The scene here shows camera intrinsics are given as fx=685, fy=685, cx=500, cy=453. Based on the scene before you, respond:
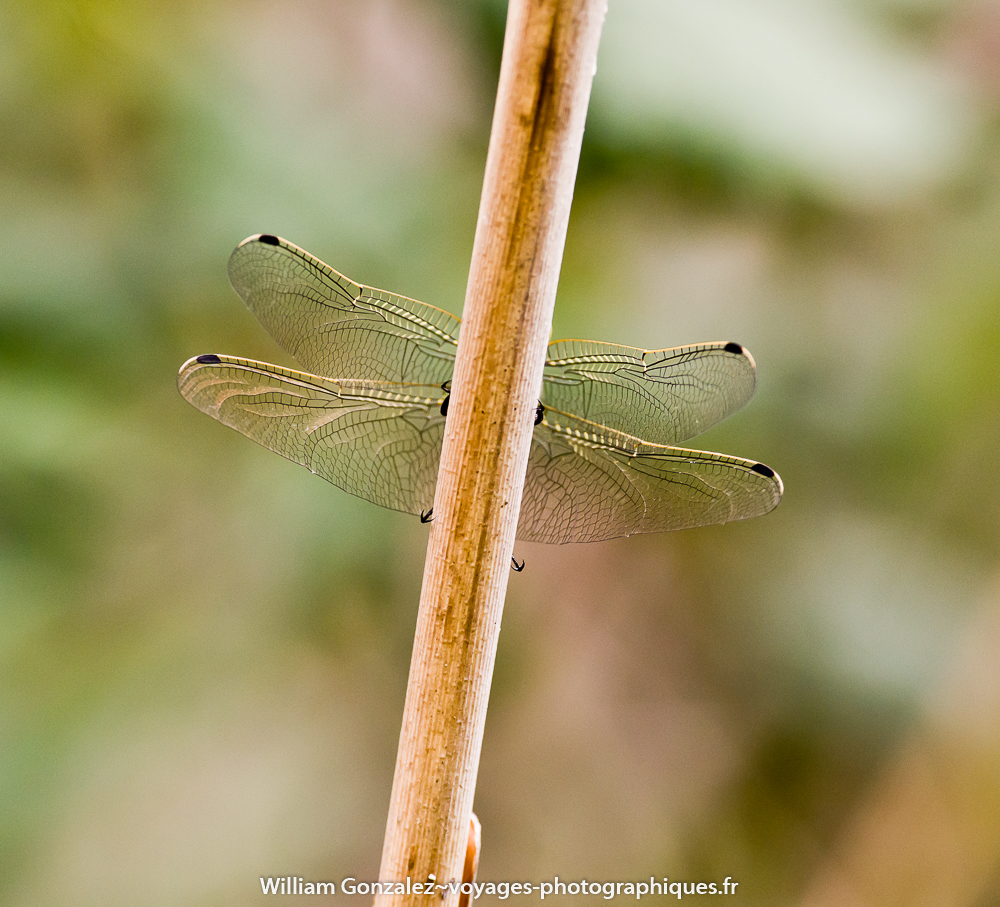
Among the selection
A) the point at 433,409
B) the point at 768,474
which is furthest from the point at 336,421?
the point at 768,474

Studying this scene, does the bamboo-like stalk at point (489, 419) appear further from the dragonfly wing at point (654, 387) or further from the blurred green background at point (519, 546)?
the blurred green background at point (519, 546)

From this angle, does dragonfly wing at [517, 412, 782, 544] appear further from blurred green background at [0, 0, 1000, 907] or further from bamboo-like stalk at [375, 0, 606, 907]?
blurred green background at [0, 0, 1000, 907]

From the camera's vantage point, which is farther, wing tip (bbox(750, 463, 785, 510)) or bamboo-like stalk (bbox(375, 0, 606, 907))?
wing tip (bbox(750, 463, 785, 510))

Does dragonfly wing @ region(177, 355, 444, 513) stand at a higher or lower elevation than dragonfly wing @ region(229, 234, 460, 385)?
lower

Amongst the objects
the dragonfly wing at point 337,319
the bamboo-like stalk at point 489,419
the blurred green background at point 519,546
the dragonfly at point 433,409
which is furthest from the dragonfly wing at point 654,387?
the blurred green background at point 519,546

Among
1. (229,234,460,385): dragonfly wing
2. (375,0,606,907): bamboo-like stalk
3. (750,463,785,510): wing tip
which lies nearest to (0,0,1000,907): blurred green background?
(229,234,460,385): dragonfly wing

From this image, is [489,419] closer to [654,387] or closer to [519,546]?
[654,387]
